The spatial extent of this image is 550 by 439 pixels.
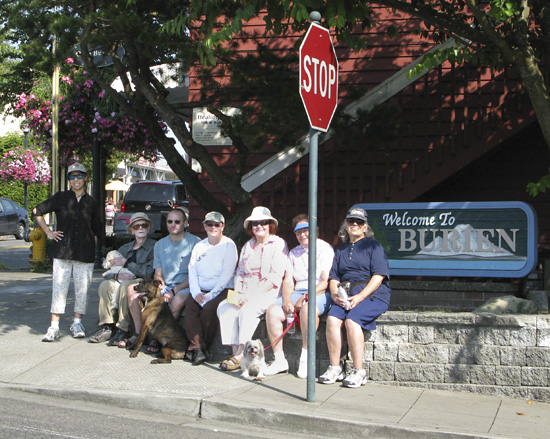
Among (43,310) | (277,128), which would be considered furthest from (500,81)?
(43,310)

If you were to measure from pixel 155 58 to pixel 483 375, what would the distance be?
6.18 m

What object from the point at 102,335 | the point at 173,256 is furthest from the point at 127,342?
the point at 173,256

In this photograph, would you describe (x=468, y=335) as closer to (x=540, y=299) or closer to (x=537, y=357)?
(x=537, y=357)

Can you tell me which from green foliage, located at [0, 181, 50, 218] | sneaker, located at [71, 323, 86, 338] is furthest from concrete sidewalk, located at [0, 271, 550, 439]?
green foliage, located at [0, 181, 50, 218]

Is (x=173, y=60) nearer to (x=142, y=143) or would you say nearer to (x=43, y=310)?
(x=43, y=310)

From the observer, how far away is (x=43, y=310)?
360 inches

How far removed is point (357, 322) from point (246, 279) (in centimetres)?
129

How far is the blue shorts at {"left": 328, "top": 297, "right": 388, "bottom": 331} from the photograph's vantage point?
629cm

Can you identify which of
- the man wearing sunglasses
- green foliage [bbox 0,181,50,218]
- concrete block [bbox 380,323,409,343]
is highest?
green foliage [bbox 0,181,50,218]

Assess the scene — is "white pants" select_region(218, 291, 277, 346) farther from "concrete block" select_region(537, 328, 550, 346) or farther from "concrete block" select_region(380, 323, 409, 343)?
"concrete block" select_region(537, 328, 550, 346)

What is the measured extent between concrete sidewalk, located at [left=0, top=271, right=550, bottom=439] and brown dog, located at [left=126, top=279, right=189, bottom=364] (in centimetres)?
15

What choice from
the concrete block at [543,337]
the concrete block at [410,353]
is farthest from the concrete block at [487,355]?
the concrete block at [410,353]

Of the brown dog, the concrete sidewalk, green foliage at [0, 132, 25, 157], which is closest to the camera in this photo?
the concrete sidewalk

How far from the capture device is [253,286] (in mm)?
6863
